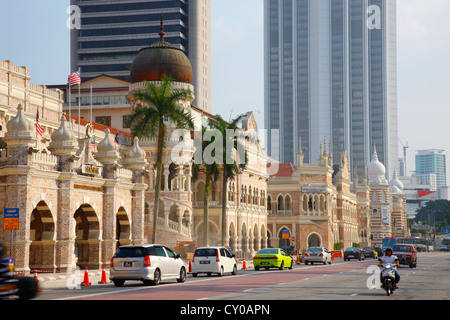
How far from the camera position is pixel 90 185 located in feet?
139

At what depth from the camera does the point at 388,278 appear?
79.7ft

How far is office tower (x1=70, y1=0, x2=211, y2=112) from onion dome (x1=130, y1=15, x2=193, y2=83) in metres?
72.8

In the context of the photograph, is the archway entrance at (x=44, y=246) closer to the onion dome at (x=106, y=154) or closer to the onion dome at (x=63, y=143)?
the onion dome at (x=63, y=143)

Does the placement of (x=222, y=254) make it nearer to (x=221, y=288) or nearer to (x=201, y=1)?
(x=221, y=288)

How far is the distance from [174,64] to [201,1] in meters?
81.6

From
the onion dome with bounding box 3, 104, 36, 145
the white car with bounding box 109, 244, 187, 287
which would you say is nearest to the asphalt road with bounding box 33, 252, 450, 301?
the white car with bounding box 109, 244, 187, 287

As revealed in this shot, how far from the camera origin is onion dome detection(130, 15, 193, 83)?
209ft

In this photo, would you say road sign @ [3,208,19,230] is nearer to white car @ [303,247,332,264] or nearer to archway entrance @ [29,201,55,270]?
archway entrance @ [29,201,55,270]

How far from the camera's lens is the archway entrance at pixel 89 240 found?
42.9 m

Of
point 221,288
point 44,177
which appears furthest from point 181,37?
point 221,288

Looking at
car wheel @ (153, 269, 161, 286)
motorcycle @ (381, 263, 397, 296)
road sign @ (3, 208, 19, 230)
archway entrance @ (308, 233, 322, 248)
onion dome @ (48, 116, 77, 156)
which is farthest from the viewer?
archway entrance @ (308, 233, 322, 248)

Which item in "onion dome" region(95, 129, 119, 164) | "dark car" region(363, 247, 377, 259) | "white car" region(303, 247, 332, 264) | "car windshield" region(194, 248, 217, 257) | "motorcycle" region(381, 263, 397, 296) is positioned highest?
"onion dome" region(95, 129, 119, 164)

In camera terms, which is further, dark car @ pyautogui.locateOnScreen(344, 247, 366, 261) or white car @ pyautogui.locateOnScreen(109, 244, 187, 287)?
dark car @ pyautogui.locateOnScreen(344, 247, 366, 261)

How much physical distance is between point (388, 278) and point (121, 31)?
394ft
